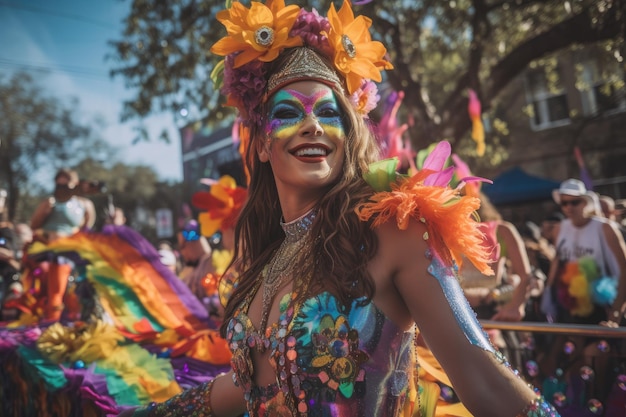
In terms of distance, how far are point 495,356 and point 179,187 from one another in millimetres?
28186

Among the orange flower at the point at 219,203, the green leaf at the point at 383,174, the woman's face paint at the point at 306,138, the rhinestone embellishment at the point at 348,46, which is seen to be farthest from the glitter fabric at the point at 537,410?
the orange flower at the point at 219,203

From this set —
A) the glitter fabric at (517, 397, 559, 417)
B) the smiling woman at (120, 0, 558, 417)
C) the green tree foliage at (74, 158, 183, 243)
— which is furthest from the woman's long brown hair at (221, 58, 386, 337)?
the green tree foliage at (74, 158, 183, 243)

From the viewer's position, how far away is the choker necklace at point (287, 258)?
1.45m

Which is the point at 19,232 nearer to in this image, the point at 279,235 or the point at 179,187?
the point at 279,235

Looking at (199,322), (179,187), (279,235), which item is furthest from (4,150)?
(279,235)

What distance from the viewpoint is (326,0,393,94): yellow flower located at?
1.55 meters

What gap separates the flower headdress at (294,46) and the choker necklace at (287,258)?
0.35 metres

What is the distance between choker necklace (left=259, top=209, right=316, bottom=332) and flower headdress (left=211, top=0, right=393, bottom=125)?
348mm

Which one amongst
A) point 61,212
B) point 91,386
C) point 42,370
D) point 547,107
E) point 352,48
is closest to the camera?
point 352,48

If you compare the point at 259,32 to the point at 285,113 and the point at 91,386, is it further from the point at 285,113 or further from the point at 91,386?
the point at 91,386

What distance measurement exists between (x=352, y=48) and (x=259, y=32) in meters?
0.27

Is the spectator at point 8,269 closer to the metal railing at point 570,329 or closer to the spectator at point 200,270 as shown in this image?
the spectator at point 200,270

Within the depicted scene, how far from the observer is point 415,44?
8484mm

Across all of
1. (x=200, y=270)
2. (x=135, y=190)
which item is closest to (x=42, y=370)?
(x=200, y=270)
